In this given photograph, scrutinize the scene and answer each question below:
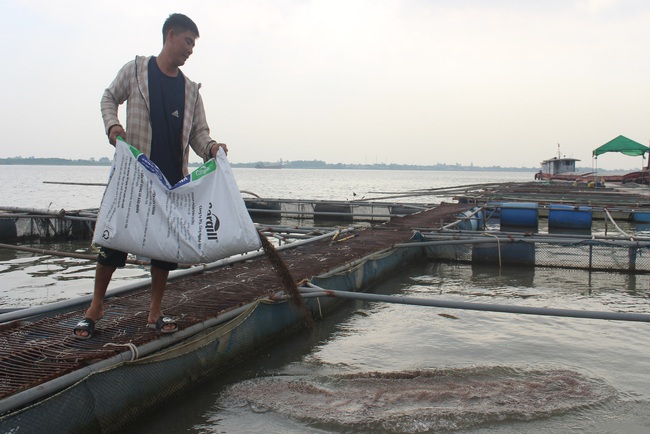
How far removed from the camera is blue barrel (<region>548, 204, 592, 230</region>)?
50.8ft

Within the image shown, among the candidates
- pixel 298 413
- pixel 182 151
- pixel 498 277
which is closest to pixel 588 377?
pixel 298 413

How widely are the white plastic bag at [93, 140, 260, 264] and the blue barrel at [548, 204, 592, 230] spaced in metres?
14.1

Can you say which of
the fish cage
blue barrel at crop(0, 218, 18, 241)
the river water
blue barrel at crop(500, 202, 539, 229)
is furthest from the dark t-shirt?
blue barrel at crop(500, 202, 539, 229)

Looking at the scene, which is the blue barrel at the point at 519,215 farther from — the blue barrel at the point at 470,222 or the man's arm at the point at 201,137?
the man's arm at the point at 201,137

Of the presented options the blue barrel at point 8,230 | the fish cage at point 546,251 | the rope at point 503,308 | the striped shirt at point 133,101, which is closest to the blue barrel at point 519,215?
the fish cage at point 546,251

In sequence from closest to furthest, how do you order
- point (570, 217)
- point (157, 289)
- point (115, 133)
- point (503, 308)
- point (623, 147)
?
point (115, 133) < point (157, 289) < point (503, 308) < point (570, 217) < point (623, 147)

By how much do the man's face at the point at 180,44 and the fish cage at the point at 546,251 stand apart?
570 cm

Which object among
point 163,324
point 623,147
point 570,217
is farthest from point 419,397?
point 623,147

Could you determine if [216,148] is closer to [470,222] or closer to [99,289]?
[99,289]

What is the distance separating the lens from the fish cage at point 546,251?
8.90m

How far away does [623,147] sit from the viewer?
35.2 metres

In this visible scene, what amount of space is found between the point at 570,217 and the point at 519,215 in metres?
1.43

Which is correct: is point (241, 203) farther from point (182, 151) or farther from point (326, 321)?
point (326, 321)

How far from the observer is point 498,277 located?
9.49 meters
